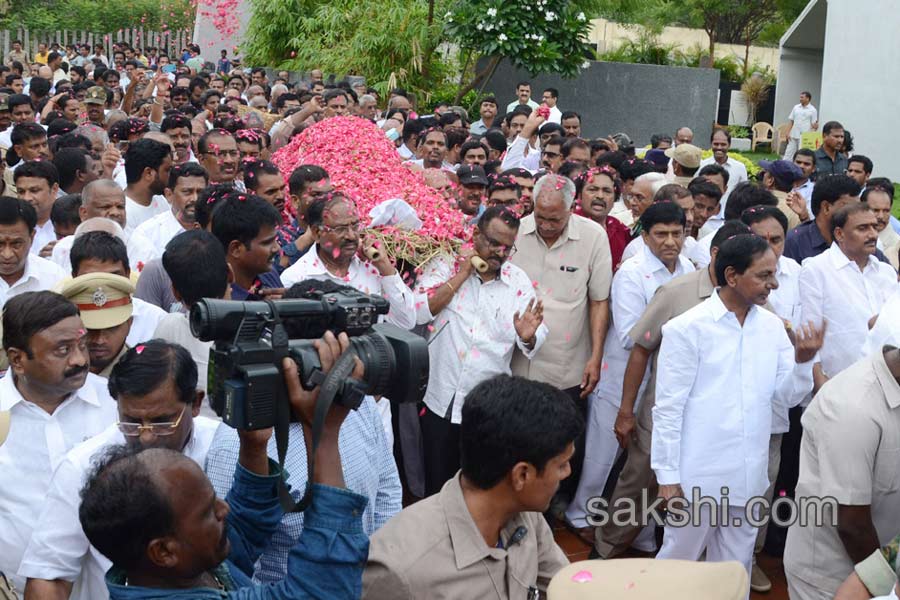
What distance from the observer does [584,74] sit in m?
20.5

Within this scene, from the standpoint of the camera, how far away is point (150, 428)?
287 cm

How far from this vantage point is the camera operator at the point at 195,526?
2.08m

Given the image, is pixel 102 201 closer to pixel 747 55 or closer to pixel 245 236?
pixel 245 236

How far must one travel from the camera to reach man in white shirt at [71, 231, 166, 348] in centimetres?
397

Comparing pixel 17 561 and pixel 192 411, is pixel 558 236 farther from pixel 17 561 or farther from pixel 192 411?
pixel 17 561

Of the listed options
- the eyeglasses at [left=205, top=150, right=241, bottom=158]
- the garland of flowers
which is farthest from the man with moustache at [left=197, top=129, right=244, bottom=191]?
the garland of flowers

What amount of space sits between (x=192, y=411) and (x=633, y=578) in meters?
1.79

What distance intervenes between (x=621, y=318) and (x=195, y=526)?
145 inches

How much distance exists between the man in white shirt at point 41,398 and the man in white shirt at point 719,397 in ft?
7.76

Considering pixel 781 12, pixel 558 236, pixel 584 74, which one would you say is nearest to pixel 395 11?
pixel 584 74

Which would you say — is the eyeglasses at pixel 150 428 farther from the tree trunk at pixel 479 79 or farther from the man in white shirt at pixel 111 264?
the tree trunk at pixel 479 79

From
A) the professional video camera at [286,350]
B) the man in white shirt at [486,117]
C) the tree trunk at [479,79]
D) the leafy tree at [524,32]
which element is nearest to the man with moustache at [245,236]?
the professional video camera at [286,350]

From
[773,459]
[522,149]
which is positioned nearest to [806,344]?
[773,459]

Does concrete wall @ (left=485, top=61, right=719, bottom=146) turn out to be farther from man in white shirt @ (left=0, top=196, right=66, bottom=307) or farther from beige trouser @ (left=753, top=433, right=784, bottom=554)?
man in white shirt @ (left=0, top=196, right=66, bottom=307)
